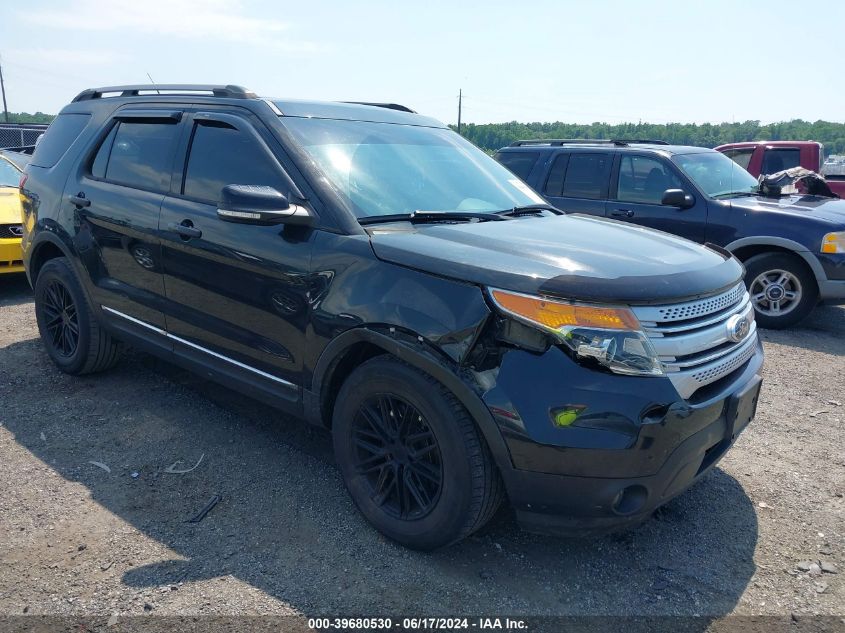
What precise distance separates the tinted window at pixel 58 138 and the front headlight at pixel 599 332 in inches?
151

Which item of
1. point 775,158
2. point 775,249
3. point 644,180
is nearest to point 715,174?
point 644,180

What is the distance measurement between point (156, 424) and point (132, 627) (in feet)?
6.08

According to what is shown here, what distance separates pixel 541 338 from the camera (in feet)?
8.05

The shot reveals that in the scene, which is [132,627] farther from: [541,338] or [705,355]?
[705,355]

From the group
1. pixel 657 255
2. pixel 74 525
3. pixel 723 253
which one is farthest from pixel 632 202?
pixel 74 525

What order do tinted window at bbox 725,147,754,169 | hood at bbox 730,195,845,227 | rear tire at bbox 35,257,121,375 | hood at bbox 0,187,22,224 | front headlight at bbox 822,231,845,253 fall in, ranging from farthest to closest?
tinted window at bbox 725,147,754,169 → hood at bbox 0,187,22,224 → hood at bbox 730,195,845,227 → front headlight at bbox 822,231,845,253 → rear tire at bbox 35,257,121,375

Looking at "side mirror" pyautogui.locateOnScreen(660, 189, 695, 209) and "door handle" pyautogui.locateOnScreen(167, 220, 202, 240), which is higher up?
"door handle" pyautogui.locateOnScreen(167, 220, 202, 240)

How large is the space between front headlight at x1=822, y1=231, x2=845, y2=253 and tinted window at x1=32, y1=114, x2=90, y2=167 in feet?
21.7

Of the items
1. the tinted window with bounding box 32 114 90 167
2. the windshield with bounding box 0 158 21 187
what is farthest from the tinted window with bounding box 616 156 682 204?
the windshield with bounding box 0 158 21 187

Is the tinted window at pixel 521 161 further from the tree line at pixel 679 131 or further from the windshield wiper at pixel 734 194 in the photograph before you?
the tree line at pixel 679 131

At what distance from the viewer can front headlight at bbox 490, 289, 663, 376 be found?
7.91 feet

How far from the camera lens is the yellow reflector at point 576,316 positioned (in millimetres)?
2432

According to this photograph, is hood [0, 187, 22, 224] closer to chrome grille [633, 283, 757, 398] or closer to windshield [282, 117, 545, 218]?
windshield [282, 117, 545, 218]

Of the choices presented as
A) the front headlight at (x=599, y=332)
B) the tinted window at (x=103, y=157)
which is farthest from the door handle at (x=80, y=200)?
the front headlight at (x=599, y=332)
